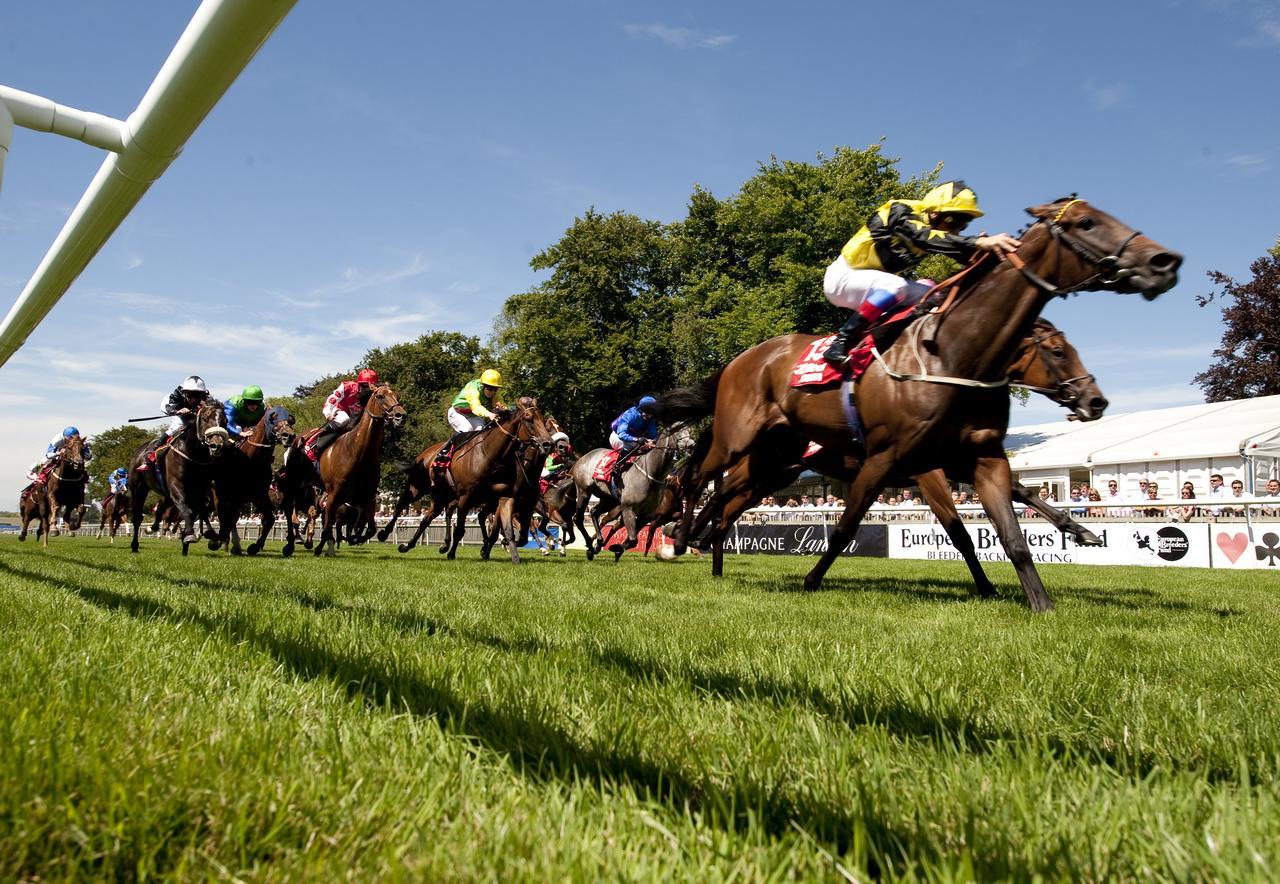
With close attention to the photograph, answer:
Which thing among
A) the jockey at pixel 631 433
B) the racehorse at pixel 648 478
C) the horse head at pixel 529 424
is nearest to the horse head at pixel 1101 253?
the horse head at pixel 529 424

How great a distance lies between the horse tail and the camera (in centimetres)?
1036

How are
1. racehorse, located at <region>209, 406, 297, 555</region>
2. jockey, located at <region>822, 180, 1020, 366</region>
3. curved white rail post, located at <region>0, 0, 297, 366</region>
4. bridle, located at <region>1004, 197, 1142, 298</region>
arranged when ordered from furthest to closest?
racehorse, located at <region>209, 406, 297, 555</region>
jockey, located at <region>822, 180, 1020, 366</region>
bridle, located at <region>1004, 197, 1142, 298</region>
curved white rail post, located at <region>0, 0, 297, 366</region>

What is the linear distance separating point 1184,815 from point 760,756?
0.81 m

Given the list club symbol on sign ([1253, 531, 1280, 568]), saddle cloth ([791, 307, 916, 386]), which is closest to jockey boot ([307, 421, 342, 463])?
saddle cloth ([791, 307, 916, 386])

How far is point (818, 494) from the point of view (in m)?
38.9

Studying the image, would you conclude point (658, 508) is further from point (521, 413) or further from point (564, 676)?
point (564, 676)

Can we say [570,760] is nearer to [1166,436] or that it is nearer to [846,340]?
[846,340]

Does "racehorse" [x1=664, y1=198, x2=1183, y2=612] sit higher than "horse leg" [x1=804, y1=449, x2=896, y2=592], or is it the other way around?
"racehorse" [x1=664, y1=198, x2=1183, y2=612]

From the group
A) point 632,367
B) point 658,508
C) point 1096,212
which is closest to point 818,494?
point 632,367

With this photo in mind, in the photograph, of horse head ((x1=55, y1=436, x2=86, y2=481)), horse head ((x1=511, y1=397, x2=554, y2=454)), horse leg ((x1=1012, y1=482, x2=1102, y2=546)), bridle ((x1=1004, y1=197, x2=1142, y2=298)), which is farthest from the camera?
horse head ((x1=55, y1=436, x2=86, y2=481))

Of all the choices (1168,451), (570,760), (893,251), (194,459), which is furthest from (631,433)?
(1168,451)

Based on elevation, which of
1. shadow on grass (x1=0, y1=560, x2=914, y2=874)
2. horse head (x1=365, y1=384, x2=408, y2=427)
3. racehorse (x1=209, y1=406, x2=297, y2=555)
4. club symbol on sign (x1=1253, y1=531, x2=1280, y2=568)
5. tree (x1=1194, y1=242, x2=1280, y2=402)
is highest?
tree (x1=1194, y1=242, x2=1280, y2=402)

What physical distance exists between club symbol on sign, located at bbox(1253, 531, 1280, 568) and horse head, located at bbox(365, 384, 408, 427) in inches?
599

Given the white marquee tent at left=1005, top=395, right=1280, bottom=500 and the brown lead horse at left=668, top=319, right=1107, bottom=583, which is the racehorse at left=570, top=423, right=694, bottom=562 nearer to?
the brown lead horse at left=668, top=319, right=1107, bottom=583
